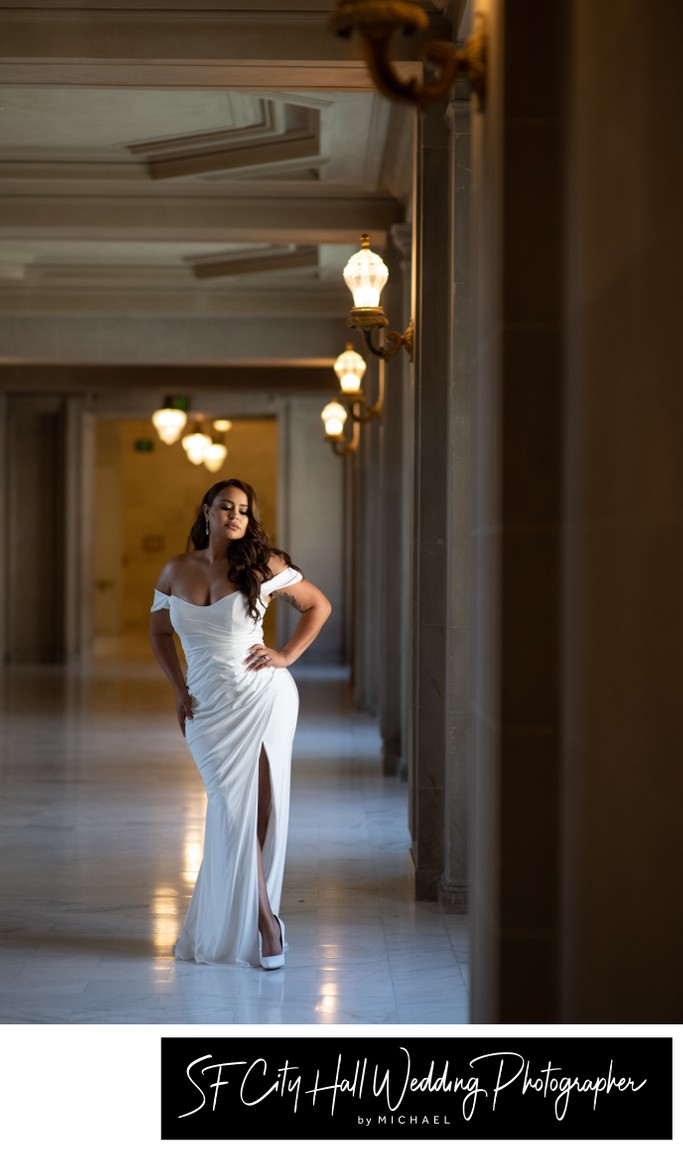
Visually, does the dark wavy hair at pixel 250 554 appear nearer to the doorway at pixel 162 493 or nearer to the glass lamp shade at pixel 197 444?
the glass lamp shade at pixel 197 444

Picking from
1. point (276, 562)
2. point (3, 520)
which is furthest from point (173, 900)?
point (3, 520)

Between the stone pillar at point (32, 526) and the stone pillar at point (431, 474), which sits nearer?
the stone pillar at point (431, 474)

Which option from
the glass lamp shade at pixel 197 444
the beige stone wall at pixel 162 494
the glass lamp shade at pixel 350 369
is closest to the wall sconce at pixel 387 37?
the glass lamp shade at pixel 350 369

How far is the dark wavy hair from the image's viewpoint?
5383 millimetres

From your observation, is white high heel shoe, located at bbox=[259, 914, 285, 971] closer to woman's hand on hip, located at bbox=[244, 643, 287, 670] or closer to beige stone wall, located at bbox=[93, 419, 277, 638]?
woman's hand on hip, located at bbox=[244, 643, 287, 670]

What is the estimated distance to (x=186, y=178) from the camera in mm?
10727

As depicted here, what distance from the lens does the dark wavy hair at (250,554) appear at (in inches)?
212

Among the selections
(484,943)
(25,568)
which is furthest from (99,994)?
(25,568)

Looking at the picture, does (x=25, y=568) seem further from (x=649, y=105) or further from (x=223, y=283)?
(x=649, y=105)

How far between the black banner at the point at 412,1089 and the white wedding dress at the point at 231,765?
217 centimetres

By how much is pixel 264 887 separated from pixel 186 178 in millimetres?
7122

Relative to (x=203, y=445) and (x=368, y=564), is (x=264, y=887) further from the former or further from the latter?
(x=203, y=445)

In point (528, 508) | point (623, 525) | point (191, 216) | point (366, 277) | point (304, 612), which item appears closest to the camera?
point (623, 525)

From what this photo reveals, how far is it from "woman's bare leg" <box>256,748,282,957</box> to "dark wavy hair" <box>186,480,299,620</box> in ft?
2.20
